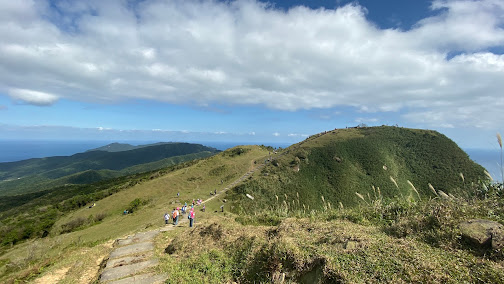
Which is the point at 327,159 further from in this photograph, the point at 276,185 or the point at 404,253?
the point at 404,253

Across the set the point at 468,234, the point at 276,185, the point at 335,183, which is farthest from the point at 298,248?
the point at 335,183

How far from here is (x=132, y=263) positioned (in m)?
8.34

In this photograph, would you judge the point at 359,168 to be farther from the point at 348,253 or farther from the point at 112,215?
the point at 348,253

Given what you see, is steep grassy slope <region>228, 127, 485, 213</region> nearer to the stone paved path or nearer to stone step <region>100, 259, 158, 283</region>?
the stone paved path

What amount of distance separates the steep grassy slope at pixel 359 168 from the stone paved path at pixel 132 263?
23.9 metres

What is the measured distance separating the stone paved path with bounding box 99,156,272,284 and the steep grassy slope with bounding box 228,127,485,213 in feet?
78.3

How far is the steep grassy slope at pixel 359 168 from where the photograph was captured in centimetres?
4622

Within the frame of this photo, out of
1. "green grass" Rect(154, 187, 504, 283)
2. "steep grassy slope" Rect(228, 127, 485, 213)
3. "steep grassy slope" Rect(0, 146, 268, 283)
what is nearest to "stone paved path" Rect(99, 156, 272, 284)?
"green grass" Rect(154, 187, 504, 283)

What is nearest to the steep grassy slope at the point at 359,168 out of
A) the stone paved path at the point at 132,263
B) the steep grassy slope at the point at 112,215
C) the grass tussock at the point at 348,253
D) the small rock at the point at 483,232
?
the steep grassy slope at the point at 112,215

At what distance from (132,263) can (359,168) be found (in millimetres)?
65077

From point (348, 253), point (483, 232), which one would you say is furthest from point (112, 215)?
point (483, 232)

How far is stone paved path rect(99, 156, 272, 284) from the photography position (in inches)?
282

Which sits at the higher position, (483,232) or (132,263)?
(483,232)

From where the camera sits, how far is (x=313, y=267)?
17.3 feet
